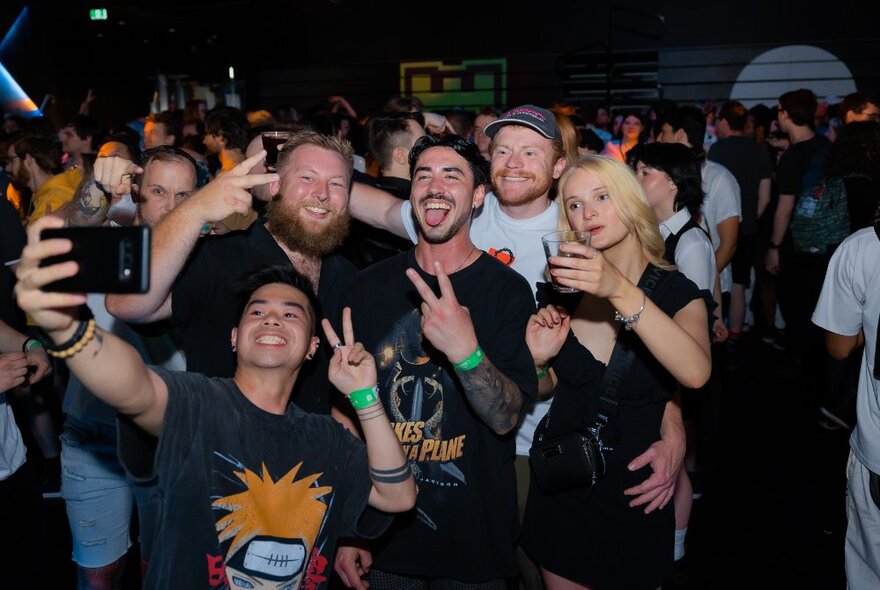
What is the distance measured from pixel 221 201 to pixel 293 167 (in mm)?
614

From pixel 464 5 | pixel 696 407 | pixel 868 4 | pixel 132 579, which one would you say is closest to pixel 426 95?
pixel 464 5

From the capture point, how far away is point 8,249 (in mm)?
3658

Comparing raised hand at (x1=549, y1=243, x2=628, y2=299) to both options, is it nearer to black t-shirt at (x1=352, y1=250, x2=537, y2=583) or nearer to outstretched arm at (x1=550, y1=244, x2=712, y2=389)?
outstretched arm at (x1=550, y1=244, x2=712, y2=389)

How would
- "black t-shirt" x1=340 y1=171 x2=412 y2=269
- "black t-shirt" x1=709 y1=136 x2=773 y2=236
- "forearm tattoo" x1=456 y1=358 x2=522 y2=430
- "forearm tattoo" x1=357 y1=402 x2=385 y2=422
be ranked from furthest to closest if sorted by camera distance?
"black t-shirt" x1=709 y1=136 x2=773 y2=236 → "black t-shirt" x1=340 y1=171 x2=412 y2=269 → "forearm tattoo" x1=456 y1=358 x2=522 y2=430 → "forearm tattoo" x1=357 y1=402 x2=385 y2=422

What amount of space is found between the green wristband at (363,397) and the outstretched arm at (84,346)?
0.48 meters

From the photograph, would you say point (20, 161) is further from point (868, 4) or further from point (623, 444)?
point (868, 4)

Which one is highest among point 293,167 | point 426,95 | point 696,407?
point 426,95

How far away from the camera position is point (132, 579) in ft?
13.1

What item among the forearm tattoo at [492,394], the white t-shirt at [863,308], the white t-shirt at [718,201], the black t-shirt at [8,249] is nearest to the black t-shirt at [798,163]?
the white t-shirt at [718,201]

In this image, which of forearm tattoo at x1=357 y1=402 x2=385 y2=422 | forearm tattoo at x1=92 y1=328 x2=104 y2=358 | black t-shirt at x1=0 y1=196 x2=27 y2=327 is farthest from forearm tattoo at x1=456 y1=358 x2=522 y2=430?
black t-shirt at x1=0 y1=196 x2=27 y2=327

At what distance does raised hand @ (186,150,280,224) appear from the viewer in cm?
232

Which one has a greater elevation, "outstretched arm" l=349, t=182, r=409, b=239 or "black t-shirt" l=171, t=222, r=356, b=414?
"outstretched arm" l=349, t=182, r=409, b=239

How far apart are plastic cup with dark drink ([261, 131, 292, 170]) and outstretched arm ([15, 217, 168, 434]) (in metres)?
1.22

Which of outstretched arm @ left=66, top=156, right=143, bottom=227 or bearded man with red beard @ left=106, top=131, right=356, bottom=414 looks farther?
outstretched arm @ left=66, top=156, right=143, bottom=227
